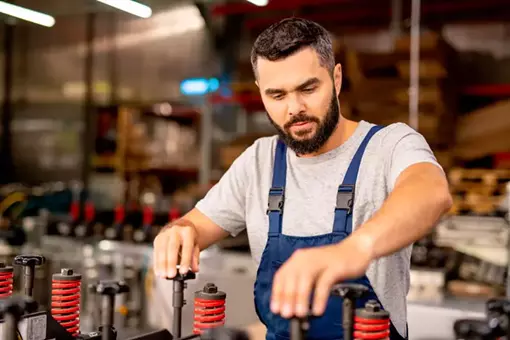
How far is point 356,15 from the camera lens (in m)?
5.78

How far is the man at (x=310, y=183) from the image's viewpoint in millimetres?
1432

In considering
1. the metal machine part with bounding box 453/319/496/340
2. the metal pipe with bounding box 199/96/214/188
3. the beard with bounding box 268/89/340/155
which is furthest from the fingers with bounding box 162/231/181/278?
the metal pipe with bounding box 199/96/214/188

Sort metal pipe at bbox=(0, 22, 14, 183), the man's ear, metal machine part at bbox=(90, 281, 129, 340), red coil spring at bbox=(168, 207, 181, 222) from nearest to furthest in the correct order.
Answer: metal machine part at bbox=(90, 281, 129, 340) → the man's ear → red coil spring at bbox=(168, 207, 181, 222) → metal pipe at bbox=(0, 22, 14, 183)

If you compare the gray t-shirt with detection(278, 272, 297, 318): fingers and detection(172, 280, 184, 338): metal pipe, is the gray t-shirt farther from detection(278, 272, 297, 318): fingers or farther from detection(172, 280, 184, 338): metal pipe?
detection(278, 272, 297, 318): fingers

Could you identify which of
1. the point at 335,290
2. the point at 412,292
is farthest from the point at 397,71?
the point at 335,290

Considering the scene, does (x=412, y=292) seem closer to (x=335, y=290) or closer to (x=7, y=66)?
(x=335, y=290)

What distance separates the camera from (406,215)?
3.78 feet

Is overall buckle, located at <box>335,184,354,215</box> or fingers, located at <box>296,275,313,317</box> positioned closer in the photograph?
fingers, located at <box>296,275,313,317</box>

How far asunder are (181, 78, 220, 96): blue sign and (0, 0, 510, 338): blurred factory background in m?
0.02

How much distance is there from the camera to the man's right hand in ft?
4.67

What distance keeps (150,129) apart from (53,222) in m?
2.46

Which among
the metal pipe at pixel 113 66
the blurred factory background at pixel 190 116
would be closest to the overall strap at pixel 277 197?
the blurred factory background at pixel 190 116

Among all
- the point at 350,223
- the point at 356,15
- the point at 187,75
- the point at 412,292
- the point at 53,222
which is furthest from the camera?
the point at 187,75

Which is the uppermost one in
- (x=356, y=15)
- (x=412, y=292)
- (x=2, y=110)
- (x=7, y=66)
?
(x=356, y=15)
